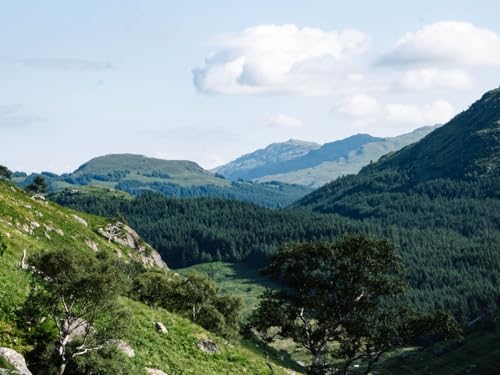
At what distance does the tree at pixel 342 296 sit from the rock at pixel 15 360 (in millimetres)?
24750

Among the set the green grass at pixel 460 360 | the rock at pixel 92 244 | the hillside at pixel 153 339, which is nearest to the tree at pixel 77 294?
the hillside at pixel 153 339

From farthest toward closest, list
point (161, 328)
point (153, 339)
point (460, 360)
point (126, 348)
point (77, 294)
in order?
point (460, 360), point (161, 328), point (153, 339), point (126, 348), point (77, 294)

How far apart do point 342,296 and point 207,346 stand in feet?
42.1

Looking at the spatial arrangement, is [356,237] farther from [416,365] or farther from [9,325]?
[416,365]

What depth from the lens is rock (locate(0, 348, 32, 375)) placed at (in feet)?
79.4

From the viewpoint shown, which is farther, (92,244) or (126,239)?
(126,239)

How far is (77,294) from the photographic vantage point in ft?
89.3

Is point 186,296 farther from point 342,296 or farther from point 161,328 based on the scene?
point 342,296

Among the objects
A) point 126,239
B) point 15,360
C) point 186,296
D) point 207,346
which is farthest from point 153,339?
point 126,239

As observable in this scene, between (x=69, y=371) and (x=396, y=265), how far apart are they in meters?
28.9

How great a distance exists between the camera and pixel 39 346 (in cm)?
2852

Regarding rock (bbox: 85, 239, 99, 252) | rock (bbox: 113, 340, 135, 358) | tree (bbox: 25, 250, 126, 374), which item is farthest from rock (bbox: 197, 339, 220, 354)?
rock (bbox: 85, 239, 99, 252)

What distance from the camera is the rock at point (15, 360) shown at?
24188mm

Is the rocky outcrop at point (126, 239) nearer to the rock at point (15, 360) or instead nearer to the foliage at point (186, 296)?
the foliage at point (186, 296)
